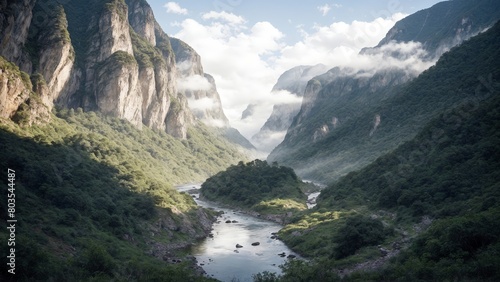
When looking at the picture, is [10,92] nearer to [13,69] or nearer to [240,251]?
[13,69]

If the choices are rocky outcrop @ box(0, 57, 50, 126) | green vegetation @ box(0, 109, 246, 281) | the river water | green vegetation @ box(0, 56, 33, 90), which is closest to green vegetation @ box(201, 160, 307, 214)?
the river water

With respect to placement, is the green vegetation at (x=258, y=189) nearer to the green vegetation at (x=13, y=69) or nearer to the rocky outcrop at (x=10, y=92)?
the rocky outcrop at (x=10, y=92)

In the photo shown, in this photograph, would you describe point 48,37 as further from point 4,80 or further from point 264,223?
point 264,223

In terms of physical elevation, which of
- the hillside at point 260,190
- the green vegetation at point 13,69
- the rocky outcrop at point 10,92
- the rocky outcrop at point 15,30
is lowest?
the hillside at point 260,190

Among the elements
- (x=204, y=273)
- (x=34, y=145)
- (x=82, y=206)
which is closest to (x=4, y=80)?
(x=34, y=145)

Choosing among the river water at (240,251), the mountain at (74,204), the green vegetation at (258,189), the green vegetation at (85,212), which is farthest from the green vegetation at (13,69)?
the green vegetation at (258,189)

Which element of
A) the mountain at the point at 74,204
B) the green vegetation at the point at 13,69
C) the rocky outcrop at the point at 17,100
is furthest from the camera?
the green vegetation at the point at 13,69
